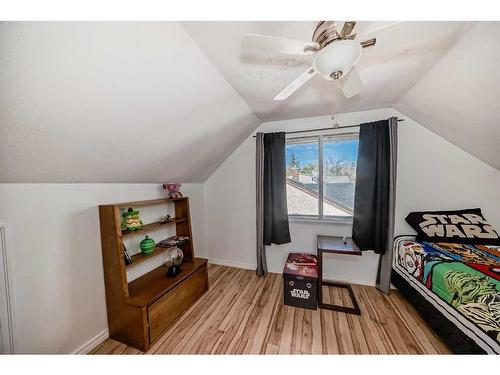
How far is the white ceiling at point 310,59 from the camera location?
0.97 meters

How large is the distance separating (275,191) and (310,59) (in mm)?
1543

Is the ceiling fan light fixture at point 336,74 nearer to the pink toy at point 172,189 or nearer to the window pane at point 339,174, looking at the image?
the window pane at point 339,174

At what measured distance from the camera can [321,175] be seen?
2393 mm

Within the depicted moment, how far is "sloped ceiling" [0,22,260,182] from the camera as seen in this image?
0.69 meters

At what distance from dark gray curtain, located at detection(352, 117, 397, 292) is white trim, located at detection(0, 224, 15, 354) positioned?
2.97m

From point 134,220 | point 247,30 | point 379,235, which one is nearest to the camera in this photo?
point 247,30

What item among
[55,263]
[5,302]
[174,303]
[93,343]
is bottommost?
[93,343]

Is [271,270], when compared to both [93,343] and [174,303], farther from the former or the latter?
[93,343]

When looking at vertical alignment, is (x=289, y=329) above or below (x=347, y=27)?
below

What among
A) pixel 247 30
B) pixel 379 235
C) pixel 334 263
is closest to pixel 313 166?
pixel 379 235

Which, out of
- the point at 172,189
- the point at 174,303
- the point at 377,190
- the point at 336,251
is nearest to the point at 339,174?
the point at 377,190

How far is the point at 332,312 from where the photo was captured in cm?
Answer: 176
